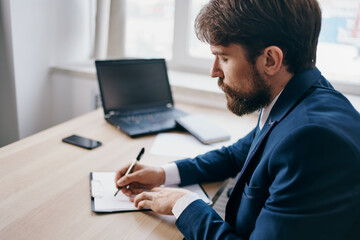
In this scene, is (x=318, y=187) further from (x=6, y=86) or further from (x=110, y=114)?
(x=6, y=86)

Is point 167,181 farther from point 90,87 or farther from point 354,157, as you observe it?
point 90,87

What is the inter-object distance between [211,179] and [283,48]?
0.50 meters

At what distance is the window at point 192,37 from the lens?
1826 mm

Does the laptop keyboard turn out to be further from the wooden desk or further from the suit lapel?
the suit lapel

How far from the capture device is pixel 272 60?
0.82m

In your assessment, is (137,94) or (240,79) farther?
(137,94)

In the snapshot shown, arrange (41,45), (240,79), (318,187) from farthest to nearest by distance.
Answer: (41,45), (240,79), (318,187)

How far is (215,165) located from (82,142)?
0.52m

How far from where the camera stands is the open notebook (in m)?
0.93

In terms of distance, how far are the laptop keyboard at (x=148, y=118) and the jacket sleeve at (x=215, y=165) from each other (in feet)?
1.37

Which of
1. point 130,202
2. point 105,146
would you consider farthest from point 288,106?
point 105,146

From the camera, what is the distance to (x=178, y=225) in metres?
0.85

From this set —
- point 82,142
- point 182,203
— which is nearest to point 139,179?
point 182,203

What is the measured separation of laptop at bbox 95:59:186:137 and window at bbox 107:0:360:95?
1.04 feet
